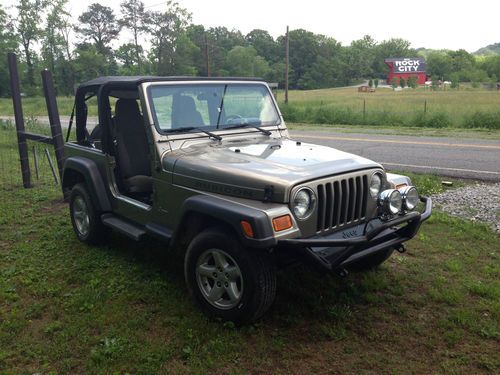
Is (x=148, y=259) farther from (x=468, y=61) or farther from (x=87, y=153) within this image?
(x=468, y=61)

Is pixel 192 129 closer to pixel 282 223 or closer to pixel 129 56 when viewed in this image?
pixel 282 223

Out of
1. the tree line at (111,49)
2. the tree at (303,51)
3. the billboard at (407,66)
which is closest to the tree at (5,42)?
the tree line at (111,49)

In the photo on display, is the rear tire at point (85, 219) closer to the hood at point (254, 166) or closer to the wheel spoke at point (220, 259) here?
the hood at point (254, 166)

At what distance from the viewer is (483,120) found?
19312mm

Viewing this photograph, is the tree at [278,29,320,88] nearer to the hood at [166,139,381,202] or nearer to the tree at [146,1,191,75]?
the tree at [146,1,191,75]

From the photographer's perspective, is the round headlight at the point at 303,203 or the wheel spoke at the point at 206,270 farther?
the wheel spoke at the point at 206,270

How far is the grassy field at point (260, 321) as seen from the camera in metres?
3.24

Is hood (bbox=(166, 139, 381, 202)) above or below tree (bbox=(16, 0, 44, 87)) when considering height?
below

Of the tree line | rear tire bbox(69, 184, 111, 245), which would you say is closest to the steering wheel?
rear tire bbox(69, 184, 111, 245)

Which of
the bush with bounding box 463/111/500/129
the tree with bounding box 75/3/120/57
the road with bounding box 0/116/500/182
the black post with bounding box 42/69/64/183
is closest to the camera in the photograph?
the black post with bounding box 42/69/64/183

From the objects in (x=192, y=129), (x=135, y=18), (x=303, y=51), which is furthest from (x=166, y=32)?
(x=303, y=51)

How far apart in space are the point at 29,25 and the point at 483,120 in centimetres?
5528

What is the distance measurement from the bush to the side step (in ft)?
59.4

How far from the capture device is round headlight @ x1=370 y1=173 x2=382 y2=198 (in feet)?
12.7
